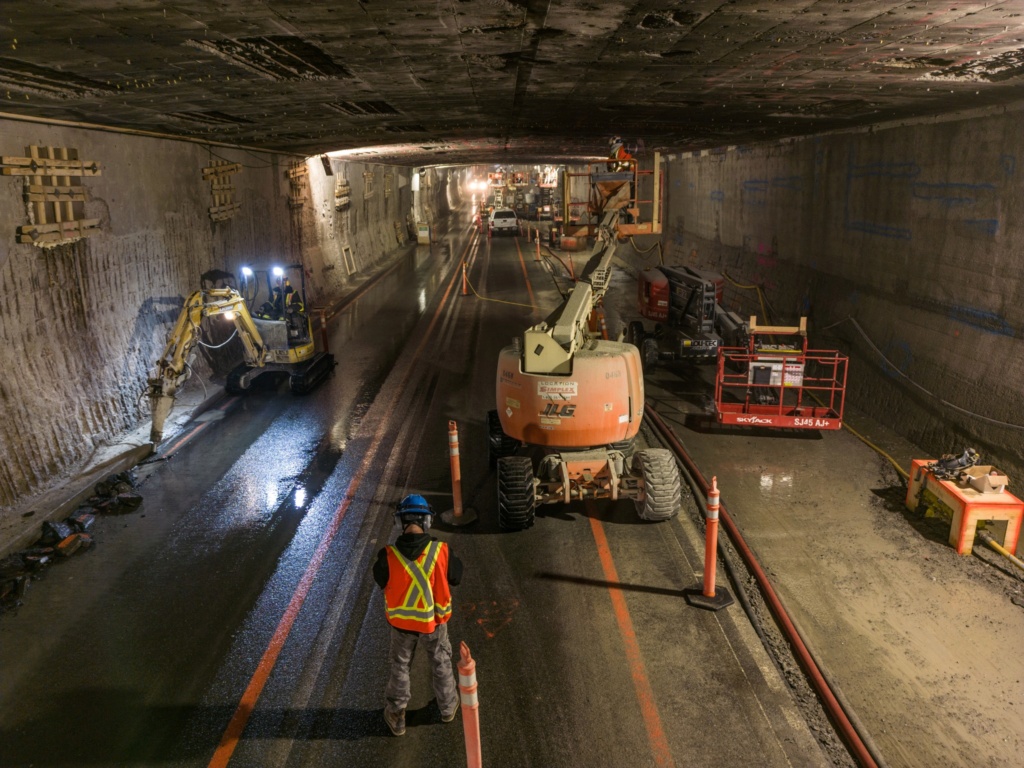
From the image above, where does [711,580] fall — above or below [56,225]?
below

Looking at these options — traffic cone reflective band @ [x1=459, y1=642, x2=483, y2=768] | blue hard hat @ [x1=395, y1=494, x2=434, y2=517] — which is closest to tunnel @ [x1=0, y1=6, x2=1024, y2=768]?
traffic cone reflective band @ [x1=459, y1=642, x2=483, y2=768]

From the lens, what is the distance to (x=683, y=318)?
17.5 metres

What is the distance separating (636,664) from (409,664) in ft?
7.30

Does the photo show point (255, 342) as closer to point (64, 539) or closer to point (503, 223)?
point (64, 539)

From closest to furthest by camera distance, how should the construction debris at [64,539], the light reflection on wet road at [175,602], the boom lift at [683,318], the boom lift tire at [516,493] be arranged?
the light reflection on wet road at [175,602], the construction debris at [64,539], the boom lift tire at [516,493], the boom lift at [683,318]

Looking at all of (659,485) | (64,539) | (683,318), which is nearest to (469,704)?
Result: (659,485)

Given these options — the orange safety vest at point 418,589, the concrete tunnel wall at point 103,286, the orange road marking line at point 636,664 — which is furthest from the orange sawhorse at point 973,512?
the concrete tunnel wall at point 103,286

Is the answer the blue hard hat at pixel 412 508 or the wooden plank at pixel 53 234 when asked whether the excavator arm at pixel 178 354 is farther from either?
the blue hard hat at pixel 412 508

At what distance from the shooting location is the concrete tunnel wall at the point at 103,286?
1030 cm

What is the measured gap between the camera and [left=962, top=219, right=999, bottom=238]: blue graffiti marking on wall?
10.9 m

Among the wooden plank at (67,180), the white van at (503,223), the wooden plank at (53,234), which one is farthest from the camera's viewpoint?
the white van at (503,223)

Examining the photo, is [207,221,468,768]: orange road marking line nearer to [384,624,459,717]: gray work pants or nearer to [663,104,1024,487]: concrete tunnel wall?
[384,624,459,717]: gray work pants

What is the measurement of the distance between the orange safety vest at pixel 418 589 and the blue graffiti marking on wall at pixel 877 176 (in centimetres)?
1150

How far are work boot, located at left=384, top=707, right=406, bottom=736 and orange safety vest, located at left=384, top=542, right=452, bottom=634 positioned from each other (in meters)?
0.80
